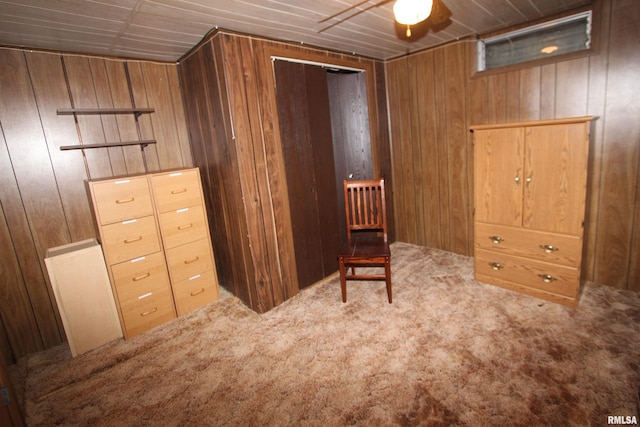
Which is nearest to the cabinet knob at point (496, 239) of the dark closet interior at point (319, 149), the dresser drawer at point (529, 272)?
the dresser drawer at point (529, 272)

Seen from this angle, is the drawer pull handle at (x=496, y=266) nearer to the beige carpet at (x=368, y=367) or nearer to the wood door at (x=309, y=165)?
the beige carpet at (x=368, y=367)

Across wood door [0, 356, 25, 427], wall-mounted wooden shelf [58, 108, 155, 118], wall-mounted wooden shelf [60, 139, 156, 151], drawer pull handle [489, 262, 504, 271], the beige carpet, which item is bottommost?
the beige carpet

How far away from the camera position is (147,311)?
2619mm

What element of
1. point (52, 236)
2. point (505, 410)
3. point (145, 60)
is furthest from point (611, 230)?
point (52, 236)

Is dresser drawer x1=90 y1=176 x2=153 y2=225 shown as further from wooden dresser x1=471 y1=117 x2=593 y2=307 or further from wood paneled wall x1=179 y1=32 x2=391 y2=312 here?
wooden dresser x1=471 y1=117 x2=593 y2=307

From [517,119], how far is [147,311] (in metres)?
3.60

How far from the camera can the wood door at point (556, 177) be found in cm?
222

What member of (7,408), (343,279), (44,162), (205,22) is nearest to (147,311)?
(7,408)

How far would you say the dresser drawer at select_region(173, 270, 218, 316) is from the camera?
279 centimetres

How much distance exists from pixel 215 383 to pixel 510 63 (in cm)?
350

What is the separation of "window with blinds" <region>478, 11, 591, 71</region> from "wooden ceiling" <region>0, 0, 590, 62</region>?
4.4 inches

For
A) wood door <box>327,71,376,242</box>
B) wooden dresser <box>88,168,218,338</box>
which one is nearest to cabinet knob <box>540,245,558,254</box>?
wood door <box>327,71,376,242</box>

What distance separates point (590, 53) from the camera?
245 centimetres

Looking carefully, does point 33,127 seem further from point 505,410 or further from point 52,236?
point 505,410
